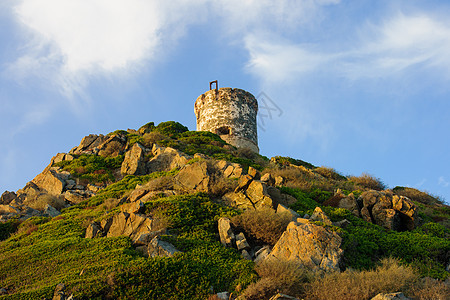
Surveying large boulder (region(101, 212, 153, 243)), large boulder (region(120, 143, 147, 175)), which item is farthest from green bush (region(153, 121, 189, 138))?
large boulder (region(101, 212, 153, 243))

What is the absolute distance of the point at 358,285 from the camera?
7207 millimetres

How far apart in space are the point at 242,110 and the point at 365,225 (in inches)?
784

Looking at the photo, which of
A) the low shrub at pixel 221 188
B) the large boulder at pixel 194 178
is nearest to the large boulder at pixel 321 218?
the low shrub at pixel 221 188

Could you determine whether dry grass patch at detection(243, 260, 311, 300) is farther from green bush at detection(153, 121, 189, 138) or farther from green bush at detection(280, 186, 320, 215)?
green bush at detection(153, 121, 189, 138)

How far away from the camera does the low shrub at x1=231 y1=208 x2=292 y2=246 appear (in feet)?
33.3

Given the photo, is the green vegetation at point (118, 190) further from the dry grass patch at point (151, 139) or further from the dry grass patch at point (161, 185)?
the dry grass patch at point (151, 139)

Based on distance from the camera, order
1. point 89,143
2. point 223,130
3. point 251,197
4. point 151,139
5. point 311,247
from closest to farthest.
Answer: point 311,247 → point 251,197 → point 151,139 → point 89,143 → point 223,130

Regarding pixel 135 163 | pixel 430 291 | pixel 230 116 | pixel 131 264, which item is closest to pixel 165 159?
pixel 135 163

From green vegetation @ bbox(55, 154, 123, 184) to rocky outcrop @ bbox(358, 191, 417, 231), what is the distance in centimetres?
1279

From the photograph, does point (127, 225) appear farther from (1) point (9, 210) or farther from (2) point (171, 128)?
(2) point (171, 128)

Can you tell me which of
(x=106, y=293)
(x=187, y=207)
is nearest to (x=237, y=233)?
(x=187, y=207)

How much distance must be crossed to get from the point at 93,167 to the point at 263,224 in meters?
14.2

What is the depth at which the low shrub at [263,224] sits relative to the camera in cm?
1016

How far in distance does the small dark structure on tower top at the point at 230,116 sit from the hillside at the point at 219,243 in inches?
488
